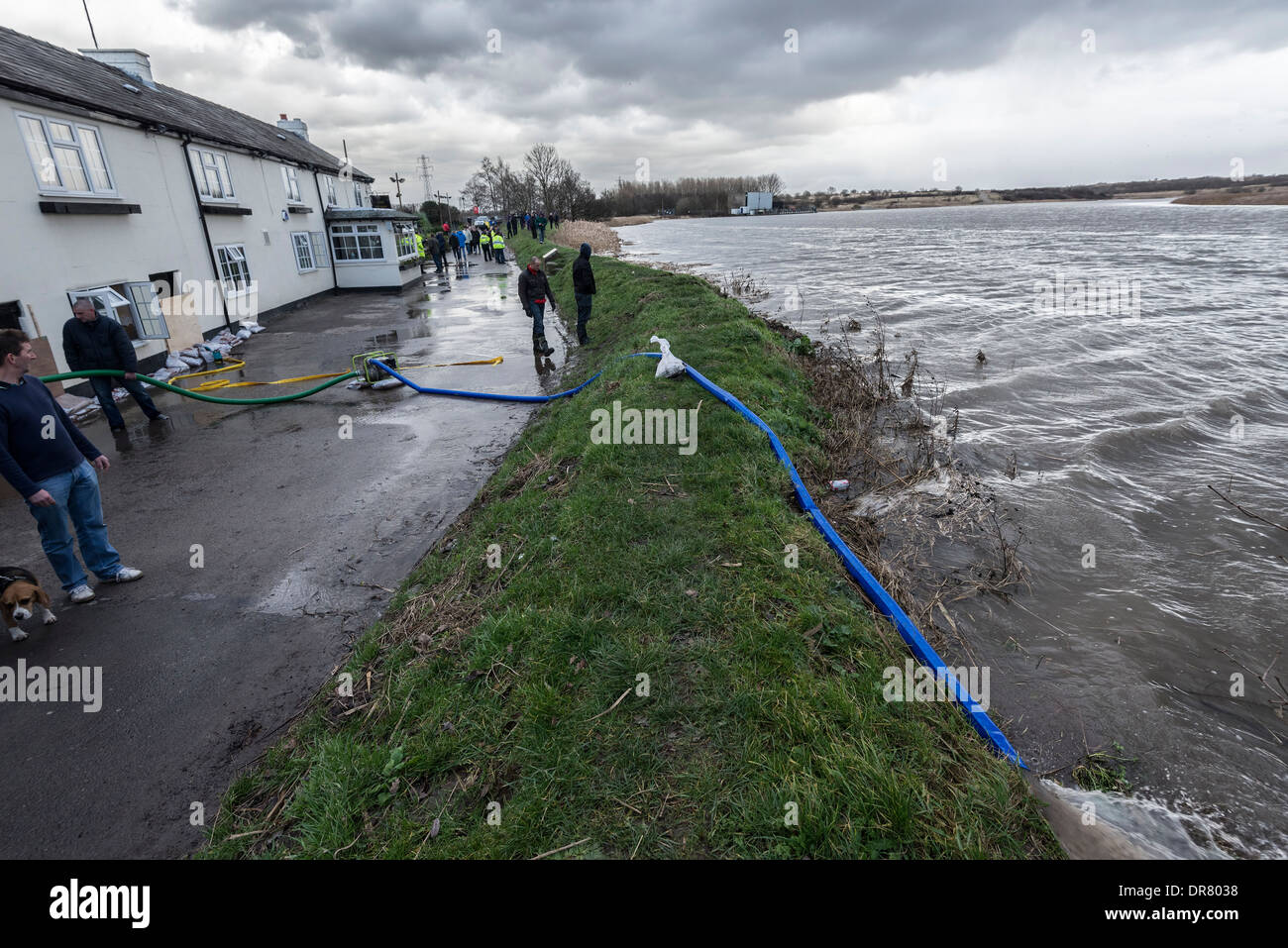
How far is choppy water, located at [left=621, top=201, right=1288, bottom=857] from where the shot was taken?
3.86 m

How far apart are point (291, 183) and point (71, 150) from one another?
481 inches

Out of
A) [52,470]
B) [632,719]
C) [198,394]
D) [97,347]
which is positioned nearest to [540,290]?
[198,394]

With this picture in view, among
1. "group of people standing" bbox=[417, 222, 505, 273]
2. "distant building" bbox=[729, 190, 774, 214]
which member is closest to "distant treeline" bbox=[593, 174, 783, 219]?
"distant building" bbox=[729, 190, 774, 214]

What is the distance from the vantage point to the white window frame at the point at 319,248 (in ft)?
80.8

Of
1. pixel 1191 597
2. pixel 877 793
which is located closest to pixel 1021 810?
pixel 877 793

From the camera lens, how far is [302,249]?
77.6 feet

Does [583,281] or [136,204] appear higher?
[136,204]

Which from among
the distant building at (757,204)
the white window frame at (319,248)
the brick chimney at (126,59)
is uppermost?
the distant building at (757,204)

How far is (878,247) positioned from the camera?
137ft

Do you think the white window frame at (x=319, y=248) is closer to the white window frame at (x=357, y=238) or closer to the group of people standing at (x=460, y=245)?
the white window frame at (x=357, y=238)

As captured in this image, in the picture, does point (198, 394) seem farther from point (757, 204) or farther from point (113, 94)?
point (757, 204)

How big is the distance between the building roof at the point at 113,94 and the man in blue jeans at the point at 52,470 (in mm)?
9593

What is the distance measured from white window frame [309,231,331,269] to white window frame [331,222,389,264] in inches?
19.0

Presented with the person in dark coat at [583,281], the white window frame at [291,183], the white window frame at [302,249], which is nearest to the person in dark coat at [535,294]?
the person in dark coat at [583,281]
